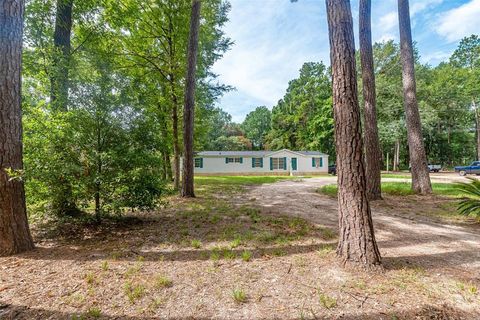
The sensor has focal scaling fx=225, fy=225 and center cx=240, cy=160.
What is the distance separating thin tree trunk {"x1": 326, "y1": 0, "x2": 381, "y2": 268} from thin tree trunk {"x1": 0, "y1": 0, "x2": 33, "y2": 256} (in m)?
4.34

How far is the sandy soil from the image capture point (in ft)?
6.45

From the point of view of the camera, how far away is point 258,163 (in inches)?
994

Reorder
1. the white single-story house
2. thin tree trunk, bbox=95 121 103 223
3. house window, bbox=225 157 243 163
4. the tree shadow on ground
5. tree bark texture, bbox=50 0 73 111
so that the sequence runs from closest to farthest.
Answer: the tree shadow on ground, thin tree trunk, bbox=95 121 103 223, tree bark texture, bbox=50 0 73 111, the white single-story house, house window, bbox=225 157 243 163

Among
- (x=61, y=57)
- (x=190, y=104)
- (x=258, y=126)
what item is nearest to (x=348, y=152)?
(x=61, y=57)

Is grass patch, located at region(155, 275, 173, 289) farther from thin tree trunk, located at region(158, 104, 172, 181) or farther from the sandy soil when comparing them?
thin tree trunk, located at region(158, 104, 172, 181)

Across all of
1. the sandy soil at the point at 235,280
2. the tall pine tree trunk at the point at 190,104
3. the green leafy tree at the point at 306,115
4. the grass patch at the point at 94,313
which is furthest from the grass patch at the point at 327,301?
the green leafy tree at the point at 306,115

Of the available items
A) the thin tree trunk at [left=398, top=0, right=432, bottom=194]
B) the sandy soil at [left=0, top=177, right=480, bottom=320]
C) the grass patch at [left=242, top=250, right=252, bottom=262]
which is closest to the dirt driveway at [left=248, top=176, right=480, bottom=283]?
the sandy soil at [left=0, top=177, right=480, bottom=320]

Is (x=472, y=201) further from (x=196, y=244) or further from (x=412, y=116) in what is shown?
(x=196, y=244)

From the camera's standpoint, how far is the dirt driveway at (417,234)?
283 centimetres

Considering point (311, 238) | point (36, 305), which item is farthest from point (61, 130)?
point (311, 238)

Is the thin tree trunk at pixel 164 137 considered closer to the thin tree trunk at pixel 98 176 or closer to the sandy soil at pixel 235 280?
the thin tree trunk at pixel 98 176

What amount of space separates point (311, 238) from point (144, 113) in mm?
4054

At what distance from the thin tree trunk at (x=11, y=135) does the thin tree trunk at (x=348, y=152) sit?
434 cm

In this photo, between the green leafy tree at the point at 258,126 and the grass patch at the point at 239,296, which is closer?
the grass patch at the point at 239,296
